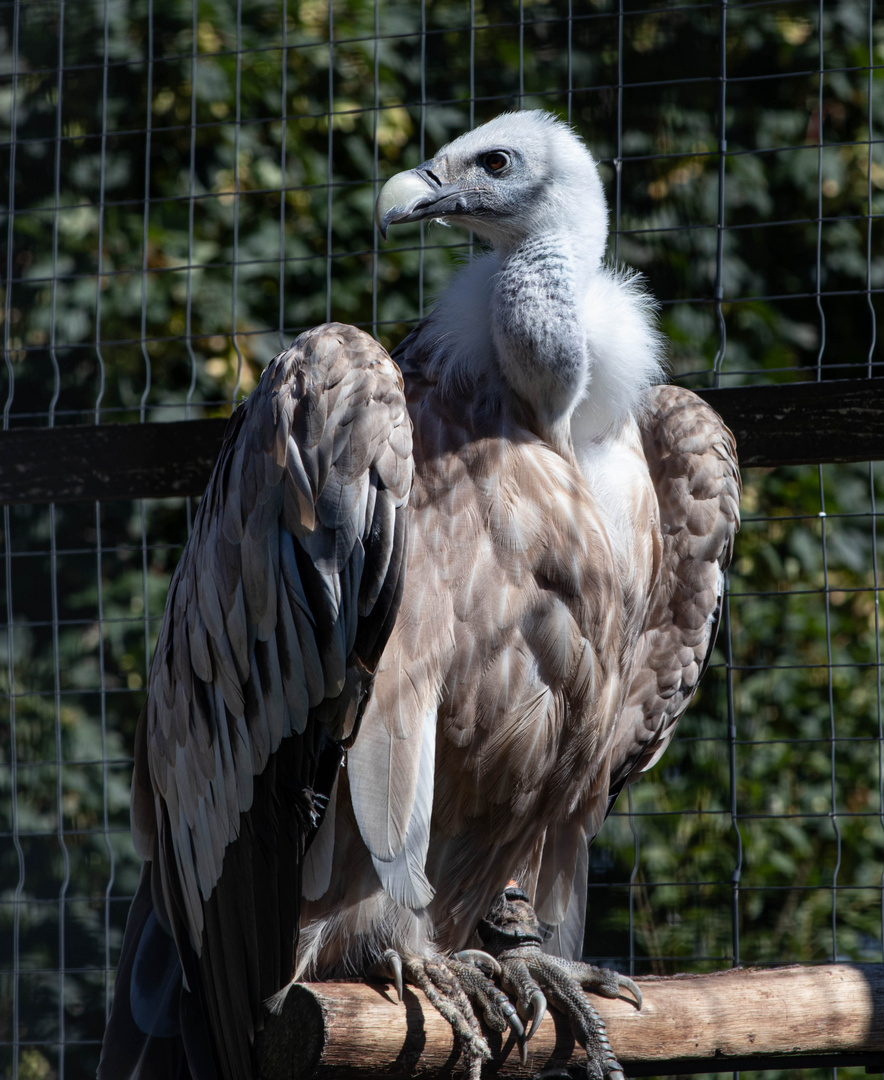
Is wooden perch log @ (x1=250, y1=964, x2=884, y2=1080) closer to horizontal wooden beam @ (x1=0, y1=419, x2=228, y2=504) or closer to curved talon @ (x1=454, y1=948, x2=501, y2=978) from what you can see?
curved talon @ (x1=454, y1=948, x2=501, y2=978)

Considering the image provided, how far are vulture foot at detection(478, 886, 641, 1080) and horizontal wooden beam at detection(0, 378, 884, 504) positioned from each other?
48.8 inches

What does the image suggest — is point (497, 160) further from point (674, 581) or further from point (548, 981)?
point (548, 981)

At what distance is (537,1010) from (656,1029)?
210mm

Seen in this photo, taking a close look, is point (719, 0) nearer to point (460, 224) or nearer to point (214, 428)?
point (460, 224)

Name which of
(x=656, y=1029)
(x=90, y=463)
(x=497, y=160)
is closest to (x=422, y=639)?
(x=656, y=1029)

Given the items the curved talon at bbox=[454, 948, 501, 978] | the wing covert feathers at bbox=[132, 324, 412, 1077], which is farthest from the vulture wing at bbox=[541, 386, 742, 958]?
the wing covert feathers at bbox=[132, 324, 412, 1077]

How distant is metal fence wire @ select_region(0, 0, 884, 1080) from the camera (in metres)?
3.62

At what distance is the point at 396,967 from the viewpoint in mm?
2072

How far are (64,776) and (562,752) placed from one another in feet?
7.05

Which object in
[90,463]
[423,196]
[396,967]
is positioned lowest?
[396,967]

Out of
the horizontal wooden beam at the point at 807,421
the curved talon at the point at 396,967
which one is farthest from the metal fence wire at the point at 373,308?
the curved talon at the point at 396,967

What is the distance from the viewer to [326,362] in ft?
6.79

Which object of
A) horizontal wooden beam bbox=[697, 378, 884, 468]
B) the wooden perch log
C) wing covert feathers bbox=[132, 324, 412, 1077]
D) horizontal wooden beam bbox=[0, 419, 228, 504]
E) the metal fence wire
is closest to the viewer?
the wooden perch log

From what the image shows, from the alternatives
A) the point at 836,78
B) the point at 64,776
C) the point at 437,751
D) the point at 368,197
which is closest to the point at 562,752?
the point at 437,751
